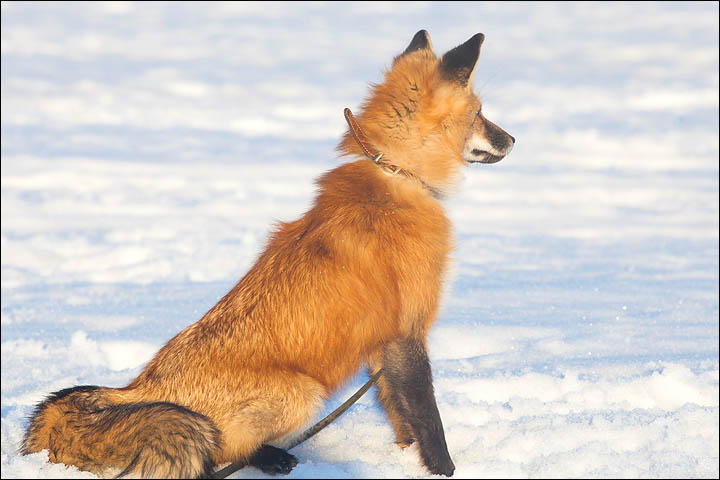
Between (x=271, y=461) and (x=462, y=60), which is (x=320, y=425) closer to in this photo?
(x=271, y=461)

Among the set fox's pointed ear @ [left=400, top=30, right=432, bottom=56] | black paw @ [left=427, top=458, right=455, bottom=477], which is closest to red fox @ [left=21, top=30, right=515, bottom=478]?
black paw @ [left=427, top=458, right=455, bottom=477]

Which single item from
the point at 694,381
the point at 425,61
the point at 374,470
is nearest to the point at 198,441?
the point at 374,470

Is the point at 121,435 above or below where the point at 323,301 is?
below

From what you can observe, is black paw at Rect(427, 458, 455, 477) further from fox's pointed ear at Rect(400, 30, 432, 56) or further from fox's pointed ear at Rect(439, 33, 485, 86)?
fox's pointed ear at Rect(400, 30, 432, 56)

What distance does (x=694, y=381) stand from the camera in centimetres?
661

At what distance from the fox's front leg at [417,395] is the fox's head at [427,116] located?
4.00 feet

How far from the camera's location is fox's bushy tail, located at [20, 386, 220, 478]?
11.9ft

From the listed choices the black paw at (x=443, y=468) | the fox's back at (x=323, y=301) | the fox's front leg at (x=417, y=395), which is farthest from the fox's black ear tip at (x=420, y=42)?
the black paw at (x=443, y=468)

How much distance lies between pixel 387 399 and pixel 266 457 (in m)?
0.99

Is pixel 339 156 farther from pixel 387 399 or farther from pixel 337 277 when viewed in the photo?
pixel 387 399

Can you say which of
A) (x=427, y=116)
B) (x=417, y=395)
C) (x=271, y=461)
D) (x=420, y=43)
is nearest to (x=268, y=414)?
(x=271, y=461)

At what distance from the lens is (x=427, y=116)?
16.0 ft

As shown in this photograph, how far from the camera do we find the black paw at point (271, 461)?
423cm

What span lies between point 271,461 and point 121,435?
0.92 m
